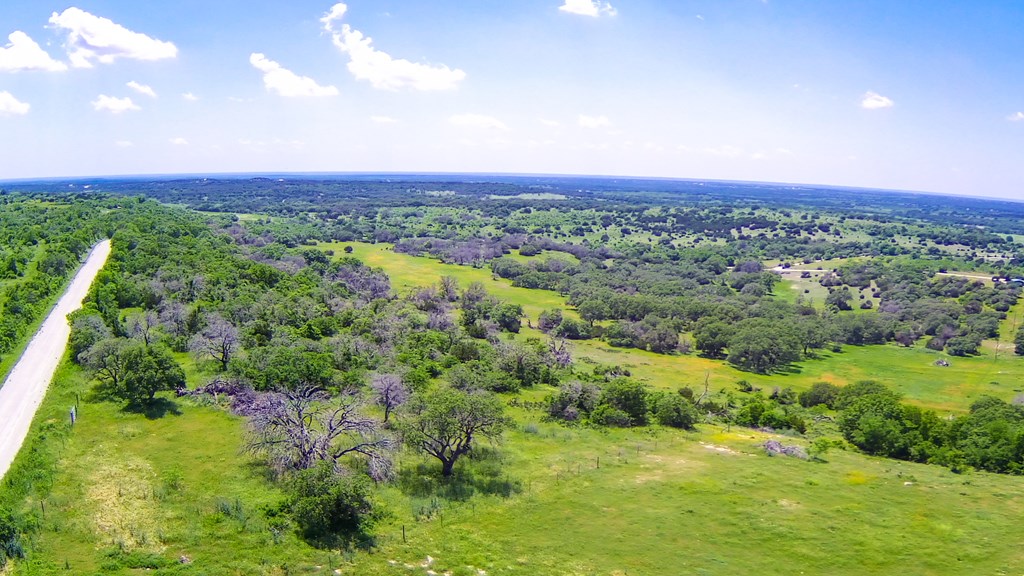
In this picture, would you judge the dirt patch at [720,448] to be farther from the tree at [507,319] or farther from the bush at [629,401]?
the tree at [507,319]

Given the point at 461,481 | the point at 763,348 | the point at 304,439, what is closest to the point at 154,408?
the point at 304,439

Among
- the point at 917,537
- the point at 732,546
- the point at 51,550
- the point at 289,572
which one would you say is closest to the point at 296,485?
the point at 289,572

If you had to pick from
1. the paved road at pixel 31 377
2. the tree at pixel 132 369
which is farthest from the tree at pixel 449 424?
the paved road at pixel 31 377

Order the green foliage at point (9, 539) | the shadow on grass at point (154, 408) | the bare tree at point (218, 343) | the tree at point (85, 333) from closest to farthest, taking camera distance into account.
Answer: the green foliage at point (9, 539), the shadow on grass at point (154, 408), the tree at point (85, 333), the bare tree at point (218, 343)

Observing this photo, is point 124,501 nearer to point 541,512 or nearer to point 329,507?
point 329,507

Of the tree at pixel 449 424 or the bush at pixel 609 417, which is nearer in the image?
the tree at pixel 449 424

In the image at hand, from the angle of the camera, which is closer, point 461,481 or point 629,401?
point 461,481
